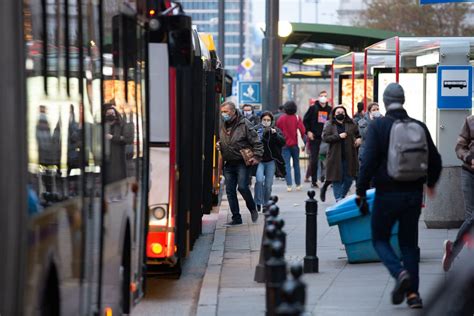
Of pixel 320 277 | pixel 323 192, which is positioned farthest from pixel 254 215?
pixel 320 277

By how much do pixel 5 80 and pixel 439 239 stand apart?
11466 mm

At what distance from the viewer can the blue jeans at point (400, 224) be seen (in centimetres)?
1063

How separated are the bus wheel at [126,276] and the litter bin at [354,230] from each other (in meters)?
4.92

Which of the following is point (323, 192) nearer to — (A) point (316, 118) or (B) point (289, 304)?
(A) point (316, 118)

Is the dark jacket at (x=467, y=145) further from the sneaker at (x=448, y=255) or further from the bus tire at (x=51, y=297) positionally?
the bus tire at (x=51, y=297)

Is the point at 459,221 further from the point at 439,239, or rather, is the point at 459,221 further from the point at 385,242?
the point at 385,242

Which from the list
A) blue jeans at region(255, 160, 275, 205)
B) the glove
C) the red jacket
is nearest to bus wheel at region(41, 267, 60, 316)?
the glove

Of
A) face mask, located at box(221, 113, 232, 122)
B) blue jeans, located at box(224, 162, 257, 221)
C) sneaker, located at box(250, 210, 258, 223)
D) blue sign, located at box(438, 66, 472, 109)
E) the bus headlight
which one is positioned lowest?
sneaker, located at box(250, 210, 258, 223)

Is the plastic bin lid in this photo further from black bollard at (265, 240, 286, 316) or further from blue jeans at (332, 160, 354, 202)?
blue jeans at (332, 160, 354, 202)

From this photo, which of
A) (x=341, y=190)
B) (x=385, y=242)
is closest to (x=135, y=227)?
(x=385, y=242)

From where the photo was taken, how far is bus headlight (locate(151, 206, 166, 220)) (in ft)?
42.1

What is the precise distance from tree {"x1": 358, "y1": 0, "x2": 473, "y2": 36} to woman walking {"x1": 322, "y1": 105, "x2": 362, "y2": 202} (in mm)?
40065

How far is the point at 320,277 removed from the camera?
43.3 ft

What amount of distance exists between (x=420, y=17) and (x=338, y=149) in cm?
4489
